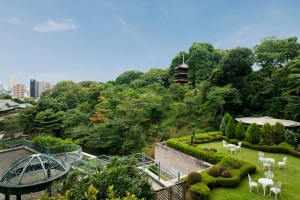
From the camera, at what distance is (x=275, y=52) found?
1016 inches

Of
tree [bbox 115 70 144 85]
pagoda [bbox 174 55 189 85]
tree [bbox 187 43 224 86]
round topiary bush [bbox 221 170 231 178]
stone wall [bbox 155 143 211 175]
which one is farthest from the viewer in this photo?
tree [bbox 115 70 144 85]

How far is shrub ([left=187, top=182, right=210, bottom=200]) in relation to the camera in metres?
7.77

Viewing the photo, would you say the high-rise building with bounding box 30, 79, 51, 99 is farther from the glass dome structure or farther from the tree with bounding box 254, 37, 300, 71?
the glass dome structure

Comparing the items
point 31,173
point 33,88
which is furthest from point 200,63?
point 33,88

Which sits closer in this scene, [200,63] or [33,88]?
[200,63]

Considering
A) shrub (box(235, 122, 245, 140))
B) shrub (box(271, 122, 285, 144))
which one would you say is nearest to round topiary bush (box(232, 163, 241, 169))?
shrub (box(271, 122, 285, 144))

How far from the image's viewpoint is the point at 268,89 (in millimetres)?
20781

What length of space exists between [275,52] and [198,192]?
79.1ft

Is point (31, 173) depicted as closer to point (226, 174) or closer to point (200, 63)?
point (226, 174)

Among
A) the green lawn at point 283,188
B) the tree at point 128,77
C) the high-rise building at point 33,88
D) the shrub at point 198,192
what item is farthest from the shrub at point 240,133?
the high-rise building at point 33,88

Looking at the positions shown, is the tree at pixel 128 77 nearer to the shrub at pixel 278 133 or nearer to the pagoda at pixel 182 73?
the pagoda at pixel 182 73

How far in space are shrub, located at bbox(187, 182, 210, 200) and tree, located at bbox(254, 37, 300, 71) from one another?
2113 centimetres

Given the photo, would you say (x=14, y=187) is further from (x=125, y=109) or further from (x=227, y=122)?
(x=125, y=109)

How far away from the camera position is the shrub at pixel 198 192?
306 inches
